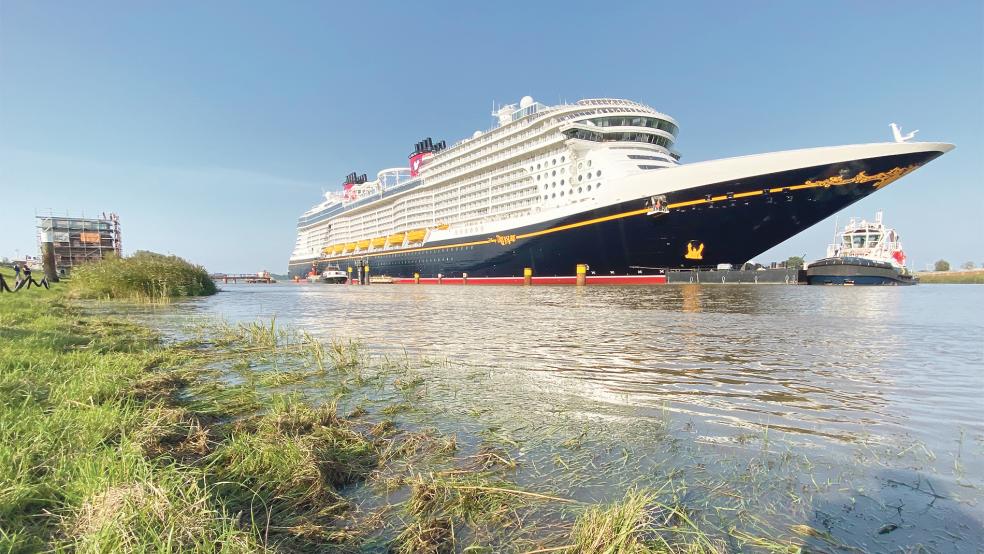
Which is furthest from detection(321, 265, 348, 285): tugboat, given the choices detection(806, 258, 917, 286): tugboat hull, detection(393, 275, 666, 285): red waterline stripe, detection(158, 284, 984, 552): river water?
detection(806, 258, 917, 286): tugboat hull

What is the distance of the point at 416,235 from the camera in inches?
1898

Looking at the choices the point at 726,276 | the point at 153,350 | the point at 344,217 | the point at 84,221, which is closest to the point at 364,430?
the point at 153,350

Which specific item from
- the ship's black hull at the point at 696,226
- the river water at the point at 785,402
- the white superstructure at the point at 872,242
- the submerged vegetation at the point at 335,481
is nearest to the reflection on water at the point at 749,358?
the river water at the point at 785,402

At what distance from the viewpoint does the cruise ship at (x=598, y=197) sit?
2389 centimetres

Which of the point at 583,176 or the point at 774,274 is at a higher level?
the point at 583,176

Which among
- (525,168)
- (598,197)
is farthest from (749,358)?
(525,168)

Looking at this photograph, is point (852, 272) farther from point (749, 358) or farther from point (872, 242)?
point (749, 358)

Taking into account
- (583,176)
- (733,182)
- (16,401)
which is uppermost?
(583,176)

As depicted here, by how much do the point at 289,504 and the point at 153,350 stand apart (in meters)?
5.80

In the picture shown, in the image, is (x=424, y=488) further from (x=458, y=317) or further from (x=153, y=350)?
(x=458, y=317)

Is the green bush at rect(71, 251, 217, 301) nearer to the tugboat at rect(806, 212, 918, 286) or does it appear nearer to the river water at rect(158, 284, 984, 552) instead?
the river water at rect(158, 284, 984, 552)

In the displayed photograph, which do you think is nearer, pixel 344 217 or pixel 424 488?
pixel 424 488

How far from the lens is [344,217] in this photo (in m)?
65.7

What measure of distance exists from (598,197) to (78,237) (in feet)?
145
